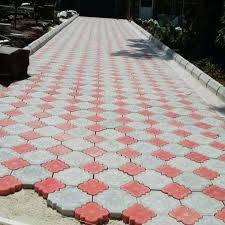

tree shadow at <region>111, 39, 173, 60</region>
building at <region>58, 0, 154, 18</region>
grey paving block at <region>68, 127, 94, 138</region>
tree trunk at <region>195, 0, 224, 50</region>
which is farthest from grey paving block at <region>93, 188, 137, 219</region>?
building at <region>58, 0, 154, 18</region>

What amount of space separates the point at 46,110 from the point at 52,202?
304cm

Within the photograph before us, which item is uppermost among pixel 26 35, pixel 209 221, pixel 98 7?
pixel 98 7

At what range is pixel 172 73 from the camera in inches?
431

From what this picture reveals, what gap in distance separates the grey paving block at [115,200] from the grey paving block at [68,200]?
133 mm

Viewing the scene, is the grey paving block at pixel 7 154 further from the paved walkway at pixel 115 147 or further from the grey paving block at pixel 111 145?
the grey paving block at pixel 111 145

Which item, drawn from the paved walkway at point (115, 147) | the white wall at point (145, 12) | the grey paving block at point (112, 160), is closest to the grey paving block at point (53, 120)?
the paved walkway at point (115, 147)

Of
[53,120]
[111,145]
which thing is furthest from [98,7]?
[111,145]

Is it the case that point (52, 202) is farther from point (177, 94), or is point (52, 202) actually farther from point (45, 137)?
point (177, 94)

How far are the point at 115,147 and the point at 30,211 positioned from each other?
6.18ft

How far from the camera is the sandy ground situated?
3676 mm

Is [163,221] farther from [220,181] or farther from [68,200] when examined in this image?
[220,181]

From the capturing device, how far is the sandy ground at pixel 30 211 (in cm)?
368

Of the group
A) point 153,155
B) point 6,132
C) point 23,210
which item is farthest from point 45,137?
point 23,210

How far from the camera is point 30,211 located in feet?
12.5
